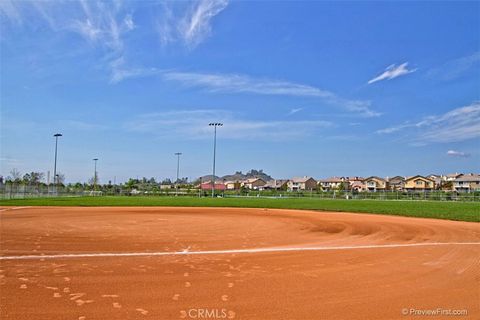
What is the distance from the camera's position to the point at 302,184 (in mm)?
165625

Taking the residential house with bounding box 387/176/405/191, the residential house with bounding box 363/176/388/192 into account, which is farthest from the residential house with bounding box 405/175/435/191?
the residential house with bounding box 363/176/388/192

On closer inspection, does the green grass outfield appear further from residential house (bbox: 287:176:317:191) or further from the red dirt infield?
residential house (bbox: 287:176:317:191)

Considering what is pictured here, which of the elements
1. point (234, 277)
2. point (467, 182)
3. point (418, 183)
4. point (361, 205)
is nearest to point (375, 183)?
point (418, 183)

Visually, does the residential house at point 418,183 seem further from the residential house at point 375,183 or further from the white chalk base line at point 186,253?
the white chalk base line at point 186,253

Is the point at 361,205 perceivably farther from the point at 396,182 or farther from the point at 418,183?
the point at 396,182

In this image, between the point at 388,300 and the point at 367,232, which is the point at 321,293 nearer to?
the point at 388,300

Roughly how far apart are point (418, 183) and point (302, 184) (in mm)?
45417

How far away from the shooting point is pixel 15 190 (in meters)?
53.2

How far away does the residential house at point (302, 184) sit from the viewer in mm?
164875

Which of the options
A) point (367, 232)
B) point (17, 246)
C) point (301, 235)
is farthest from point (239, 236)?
point (17, 246)

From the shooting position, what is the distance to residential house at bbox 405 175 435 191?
13315cm

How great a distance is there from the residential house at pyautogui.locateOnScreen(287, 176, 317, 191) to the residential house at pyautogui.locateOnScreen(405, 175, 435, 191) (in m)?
38.7

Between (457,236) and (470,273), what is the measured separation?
699cm

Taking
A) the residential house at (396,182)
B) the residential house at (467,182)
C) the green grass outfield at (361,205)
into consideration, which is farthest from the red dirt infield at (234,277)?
the residential house at (396,182)
